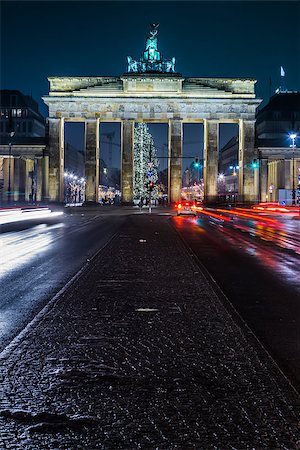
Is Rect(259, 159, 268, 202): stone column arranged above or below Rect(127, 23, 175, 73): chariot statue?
below

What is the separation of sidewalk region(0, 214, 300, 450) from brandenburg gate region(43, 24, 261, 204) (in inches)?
3204

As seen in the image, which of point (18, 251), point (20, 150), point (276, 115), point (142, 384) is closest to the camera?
point (142, 384)

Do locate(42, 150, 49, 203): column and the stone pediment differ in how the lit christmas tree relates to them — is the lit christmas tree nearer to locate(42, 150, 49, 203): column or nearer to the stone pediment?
the stone pediment

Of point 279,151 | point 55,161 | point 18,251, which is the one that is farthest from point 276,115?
point 18,251

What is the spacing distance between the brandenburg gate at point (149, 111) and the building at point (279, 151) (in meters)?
3.95

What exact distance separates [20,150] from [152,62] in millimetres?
26772

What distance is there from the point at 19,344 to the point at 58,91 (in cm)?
8699

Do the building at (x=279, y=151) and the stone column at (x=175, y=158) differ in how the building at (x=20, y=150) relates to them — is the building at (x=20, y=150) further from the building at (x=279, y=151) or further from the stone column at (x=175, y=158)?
the building at (x=279, y=151)

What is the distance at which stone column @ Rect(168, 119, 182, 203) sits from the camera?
89.7 metres

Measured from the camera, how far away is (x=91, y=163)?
8988cm

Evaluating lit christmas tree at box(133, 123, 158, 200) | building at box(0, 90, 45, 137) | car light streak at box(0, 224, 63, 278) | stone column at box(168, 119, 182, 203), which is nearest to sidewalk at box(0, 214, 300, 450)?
car light streak at box(0, 224, 63, 278)

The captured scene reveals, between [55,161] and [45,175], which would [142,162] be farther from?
[45,175]

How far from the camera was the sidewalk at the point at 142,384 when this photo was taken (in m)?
3.87

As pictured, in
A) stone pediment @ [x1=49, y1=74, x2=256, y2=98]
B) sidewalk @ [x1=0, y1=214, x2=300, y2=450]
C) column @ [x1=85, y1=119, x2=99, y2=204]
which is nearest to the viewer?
sidewalk @ [x1=0, y1=214, x2=300, y2=450]
